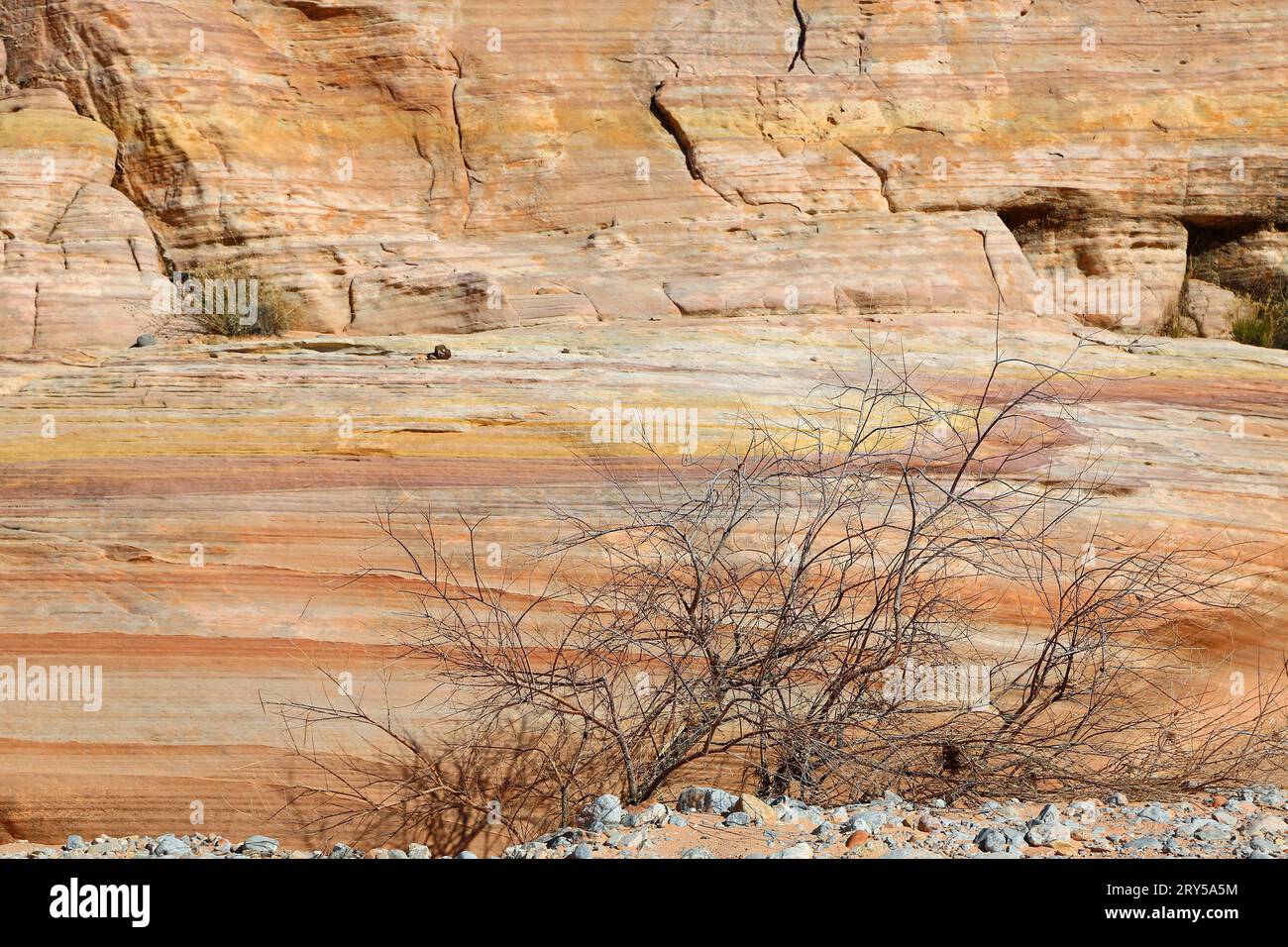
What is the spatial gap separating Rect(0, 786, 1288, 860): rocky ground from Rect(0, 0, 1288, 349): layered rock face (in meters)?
4.97

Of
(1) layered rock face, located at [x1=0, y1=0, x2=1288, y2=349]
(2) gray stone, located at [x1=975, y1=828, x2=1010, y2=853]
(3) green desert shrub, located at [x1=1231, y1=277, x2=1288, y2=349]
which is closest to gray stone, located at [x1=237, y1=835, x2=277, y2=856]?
(2) gray stone, located at [x1=975, y1=828, x2=1010, y2=853]

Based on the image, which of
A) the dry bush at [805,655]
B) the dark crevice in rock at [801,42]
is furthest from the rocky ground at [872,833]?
the dark crevice in rock at [801,42]

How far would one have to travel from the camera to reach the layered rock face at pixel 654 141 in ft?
32.7

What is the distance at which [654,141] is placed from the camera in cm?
1069

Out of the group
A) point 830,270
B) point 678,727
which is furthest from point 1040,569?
point 830,270

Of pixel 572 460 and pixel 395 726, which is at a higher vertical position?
pixel 572 460

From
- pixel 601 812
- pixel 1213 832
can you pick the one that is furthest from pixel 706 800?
pixel 1213 832

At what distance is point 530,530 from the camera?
6477 mm

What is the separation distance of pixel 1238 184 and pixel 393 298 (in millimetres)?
6903

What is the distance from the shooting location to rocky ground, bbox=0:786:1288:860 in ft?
15.1

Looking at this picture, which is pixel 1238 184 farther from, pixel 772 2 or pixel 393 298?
pixel 393 298

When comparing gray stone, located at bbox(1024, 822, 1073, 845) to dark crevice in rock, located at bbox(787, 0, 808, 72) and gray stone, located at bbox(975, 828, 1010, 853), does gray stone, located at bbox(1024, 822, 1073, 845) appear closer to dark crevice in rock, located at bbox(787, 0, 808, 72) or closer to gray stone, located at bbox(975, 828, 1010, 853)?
gray stone, located at bbox(975, 828, 1010, 853)

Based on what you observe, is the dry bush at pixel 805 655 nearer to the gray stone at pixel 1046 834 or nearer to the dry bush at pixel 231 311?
the gray stone at pixel 1046 834

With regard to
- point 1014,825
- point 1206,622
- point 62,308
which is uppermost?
point 62,308
